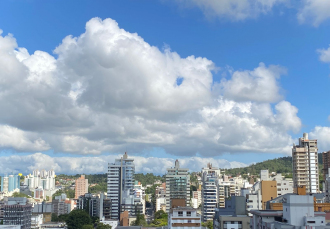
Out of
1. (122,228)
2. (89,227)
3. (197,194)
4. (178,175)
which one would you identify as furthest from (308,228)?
(197,194)

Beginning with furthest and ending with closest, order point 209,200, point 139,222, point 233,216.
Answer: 1. point 209,200
2. point 139,222
3. point 233,216

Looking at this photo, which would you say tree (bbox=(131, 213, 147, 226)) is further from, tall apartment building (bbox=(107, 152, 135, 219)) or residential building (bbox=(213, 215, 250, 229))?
residential building (bbox=(213, 215, 250, 229))

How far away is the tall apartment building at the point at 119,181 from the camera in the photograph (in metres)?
123

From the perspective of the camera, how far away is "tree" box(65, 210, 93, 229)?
322 ft

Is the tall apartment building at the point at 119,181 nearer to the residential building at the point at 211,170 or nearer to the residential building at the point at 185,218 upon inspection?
the residential building at the point at 211,170

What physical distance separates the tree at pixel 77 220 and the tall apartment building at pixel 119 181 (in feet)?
67.5

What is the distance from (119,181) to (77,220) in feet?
97.9

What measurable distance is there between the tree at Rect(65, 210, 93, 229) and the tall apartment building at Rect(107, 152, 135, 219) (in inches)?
810

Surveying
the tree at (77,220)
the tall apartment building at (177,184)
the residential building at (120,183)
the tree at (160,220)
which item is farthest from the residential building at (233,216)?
the tall apartment building at (177,184)

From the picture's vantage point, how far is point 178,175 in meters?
128

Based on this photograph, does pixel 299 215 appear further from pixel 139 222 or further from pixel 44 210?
pixel 44 210

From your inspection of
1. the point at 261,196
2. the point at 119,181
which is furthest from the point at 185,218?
the point at 119,181

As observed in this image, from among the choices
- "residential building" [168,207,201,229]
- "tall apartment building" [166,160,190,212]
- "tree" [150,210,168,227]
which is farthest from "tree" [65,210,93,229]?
"residential building" [168,207,201,229]

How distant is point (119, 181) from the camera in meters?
127
